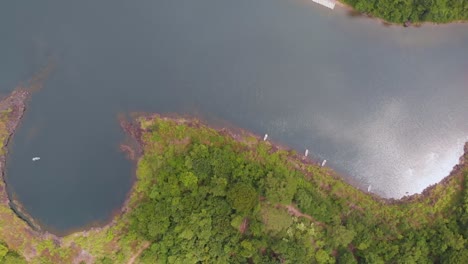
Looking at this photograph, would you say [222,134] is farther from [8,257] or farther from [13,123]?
[8,257]

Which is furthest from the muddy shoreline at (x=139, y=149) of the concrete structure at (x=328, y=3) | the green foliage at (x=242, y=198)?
the concrete structure at (x=328, y=3)

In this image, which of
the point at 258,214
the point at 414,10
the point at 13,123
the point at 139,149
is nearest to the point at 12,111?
the point at 13,123

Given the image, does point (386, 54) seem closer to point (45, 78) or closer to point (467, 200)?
point (467, 200)

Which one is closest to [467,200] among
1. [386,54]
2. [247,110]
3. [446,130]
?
[446,130]

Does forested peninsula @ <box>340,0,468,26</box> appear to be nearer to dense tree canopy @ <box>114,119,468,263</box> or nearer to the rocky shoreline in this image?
dense tree canopy @ <box>114,119,468,263</box>

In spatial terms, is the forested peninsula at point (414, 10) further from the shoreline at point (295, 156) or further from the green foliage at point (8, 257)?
the green foliage at point (8, 257)

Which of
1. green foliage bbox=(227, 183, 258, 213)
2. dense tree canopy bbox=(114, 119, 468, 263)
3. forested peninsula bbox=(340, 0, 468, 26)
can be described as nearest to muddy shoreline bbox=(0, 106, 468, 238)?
dense tree canopy bbox=(114, 119, 468, 263)
